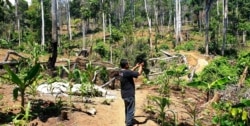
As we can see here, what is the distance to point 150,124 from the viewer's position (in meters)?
8.46

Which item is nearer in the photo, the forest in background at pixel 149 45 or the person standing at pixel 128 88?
the person standing at pixel 128 88

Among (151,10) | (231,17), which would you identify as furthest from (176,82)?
(151,10)

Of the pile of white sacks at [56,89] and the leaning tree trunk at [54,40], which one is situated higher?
the leaning tree trunk at [54,40]

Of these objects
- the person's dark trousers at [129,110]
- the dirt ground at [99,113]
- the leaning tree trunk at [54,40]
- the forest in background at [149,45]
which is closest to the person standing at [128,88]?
the person's dark trousers at [129,110]

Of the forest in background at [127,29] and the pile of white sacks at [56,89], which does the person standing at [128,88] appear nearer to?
the pile of white sacks at [56,89]

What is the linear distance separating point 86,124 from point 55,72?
6832mm

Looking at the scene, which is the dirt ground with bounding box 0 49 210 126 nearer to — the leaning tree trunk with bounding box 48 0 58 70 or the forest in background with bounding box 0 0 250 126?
the forest in background with bounding box 0 0 250 126

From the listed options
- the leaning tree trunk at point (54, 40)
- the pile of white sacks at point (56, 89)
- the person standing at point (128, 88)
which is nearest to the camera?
the person standing at point (128, 88)

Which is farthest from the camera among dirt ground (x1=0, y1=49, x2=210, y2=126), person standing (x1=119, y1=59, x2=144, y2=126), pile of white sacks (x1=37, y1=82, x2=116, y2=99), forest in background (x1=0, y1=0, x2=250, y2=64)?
forest in background (x1=0, y1=0, x2=250, y2=64)

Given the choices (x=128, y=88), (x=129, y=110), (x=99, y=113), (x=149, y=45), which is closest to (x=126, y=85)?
(x=128, y=88)

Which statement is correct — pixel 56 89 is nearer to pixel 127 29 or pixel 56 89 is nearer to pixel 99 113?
pixel 99 113

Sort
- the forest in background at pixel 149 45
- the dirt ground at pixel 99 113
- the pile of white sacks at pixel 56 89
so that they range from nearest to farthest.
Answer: the dirt ground at pixel 99 113 < the pile of white sacks at pixel 56 89 < the forest in background at pixel 149 45

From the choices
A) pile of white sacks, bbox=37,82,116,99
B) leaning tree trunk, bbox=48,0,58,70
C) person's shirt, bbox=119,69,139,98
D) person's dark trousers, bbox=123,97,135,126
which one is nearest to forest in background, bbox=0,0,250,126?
leaning tree trunk, bbox=48,0,58,70

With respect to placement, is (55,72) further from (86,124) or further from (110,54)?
(110,54)
